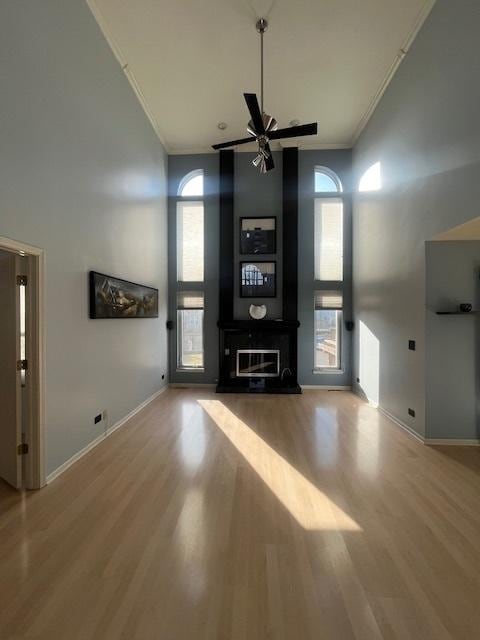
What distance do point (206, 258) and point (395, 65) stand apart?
4265 mm

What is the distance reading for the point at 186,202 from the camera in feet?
20.1

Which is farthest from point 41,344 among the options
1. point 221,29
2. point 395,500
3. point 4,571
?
point 221,29

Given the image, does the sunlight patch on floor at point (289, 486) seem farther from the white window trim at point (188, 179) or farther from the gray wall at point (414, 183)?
the white window trim at point (188, 179)

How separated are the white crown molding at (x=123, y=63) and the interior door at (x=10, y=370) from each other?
312cm

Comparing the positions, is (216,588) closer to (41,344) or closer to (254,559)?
(254,559)

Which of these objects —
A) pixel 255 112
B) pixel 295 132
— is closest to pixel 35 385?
pixel 255 112

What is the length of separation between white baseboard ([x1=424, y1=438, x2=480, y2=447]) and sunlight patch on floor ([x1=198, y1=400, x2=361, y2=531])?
1.81 m

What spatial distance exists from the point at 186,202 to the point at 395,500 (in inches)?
239

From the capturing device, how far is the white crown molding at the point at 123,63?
10.8 ft

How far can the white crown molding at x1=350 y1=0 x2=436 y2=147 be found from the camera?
3285mm

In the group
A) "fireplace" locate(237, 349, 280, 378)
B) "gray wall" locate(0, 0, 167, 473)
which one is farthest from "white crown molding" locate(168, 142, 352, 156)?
"fireplace" locate(237, 349, 280, 378)

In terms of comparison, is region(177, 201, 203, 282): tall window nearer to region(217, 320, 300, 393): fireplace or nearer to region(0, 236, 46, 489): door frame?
region(217, 320, 300, 393): fireplace

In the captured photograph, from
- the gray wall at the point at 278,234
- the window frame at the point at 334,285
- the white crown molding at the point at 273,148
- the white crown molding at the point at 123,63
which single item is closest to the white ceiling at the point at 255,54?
the white crown molding at the point at 123,63

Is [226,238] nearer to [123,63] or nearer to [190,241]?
[190,241]
